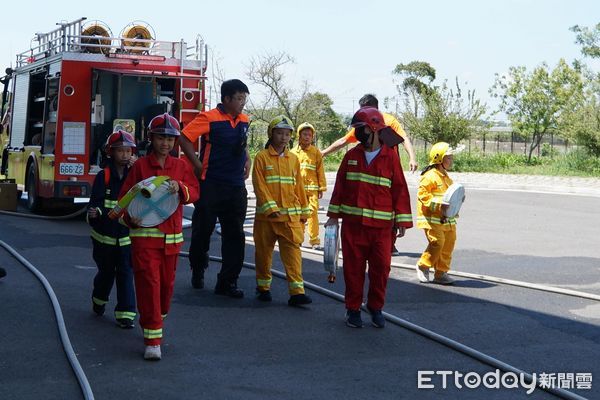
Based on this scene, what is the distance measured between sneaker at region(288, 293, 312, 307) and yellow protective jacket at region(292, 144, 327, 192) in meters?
3.89

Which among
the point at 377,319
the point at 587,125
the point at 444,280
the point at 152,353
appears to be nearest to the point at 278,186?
the point at 377,319

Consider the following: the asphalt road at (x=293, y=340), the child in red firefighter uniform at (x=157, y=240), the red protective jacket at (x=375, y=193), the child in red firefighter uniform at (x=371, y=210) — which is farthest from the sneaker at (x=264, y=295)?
the child in red firefighter uniform at (x=157, y=240)

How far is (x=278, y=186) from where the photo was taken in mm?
8219

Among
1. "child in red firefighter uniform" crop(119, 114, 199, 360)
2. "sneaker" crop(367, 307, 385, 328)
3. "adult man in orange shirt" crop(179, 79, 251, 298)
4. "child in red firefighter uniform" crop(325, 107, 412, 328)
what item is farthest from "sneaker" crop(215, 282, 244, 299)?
"child in red firefighter uniform" crop(119, 114, 199, 360)

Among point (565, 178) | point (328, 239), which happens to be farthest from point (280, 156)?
point (565, 178)

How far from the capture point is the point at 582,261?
1146cm

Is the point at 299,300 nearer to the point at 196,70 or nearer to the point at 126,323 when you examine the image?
the point at 126,323

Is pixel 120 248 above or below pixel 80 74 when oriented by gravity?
below

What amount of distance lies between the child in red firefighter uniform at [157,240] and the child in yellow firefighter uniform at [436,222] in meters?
3.57

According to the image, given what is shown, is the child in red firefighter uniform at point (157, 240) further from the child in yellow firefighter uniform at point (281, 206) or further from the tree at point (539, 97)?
the tree at point (539, 97)

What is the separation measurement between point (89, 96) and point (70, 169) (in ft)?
3.80

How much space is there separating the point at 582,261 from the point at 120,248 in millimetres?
6394

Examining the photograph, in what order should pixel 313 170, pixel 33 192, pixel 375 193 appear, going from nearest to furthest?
pixel 375 193 → pixel 313 170 → pixel 33 192

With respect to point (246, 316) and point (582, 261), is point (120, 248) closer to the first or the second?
point (246, 316)
